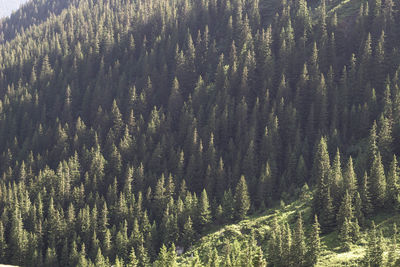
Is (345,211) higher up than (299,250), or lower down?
higher up

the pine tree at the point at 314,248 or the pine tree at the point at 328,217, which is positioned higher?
the pine tree at the point at 328,217

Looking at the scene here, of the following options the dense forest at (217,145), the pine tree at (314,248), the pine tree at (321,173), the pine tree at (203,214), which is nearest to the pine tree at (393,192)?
the dense forest at (217,145)

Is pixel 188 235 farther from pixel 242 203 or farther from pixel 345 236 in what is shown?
pixel 345 236

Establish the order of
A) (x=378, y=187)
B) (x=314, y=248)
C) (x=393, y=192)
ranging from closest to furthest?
1. (x=314, y=248)
2. (x=393, y=192)
3. (x=378, y=187)

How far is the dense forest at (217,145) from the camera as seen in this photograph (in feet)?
304

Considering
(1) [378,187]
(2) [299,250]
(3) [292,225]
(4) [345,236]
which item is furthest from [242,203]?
(2) [299,250]

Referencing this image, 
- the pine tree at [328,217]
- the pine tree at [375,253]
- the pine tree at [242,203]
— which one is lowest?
the pine tree at [375,253]

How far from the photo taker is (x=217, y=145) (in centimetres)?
14212

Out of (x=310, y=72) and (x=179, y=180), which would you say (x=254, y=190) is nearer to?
(x=179, y=180)

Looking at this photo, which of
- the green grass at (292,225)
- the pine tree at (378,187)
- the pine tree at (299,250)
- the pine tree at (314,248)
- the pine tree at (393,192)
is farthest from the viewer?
the pine tree at (378,187)

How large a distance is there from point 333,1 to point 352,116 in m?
79.0

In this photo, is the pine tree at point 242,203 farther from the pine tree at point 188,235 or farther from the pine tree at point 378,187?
the pine tree at point 378,187

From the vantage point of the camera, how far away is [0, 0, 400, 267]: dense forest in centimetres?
9256

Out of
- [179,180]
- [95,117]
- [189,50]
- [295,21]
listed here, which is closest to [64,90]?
[95,117]
